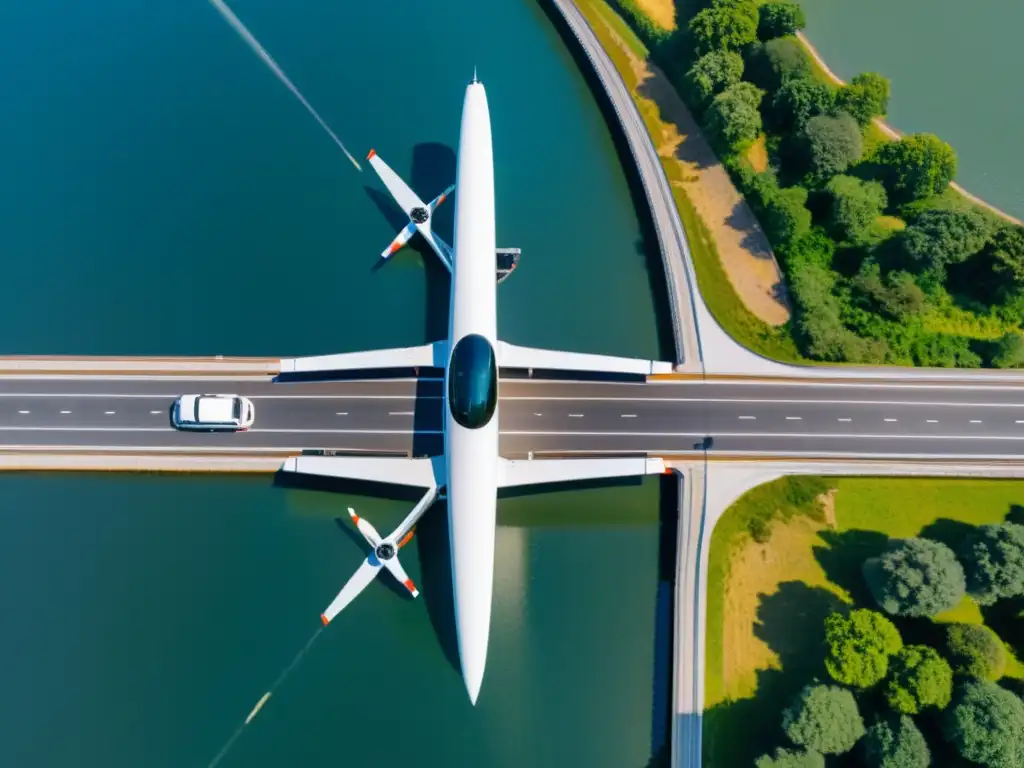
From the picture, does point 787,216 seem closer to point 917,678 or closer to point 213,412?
point 917,678

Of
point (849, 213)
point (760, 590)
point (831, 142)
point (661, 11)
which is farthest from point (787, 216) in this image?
point (760, 590)

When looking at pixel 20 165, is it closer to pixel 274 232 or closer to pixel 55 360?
pixel 55 360

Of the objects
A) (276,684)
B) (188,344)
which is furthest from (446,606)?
(188,344)

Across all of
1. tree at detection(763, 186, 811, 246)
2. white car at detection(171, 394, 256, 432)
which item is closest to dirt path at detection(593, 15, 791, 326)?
tree at detection(763, 186, 811, 246)

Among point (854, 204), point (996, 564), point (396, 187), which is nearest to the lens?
point (996, 564)

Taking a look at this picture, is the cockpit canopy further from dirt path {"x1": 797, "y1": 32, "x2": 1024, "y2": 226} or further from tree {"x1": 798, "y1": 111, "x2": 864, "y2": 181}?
dirt path {"x1": 797, "y1": 32, "x2": 1024, "y2": 226}

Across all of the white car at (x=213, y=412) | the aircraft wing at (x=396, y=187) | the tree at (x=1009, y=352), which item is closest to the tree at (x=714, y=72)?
the aircraft wing at (x=396, y=187)
